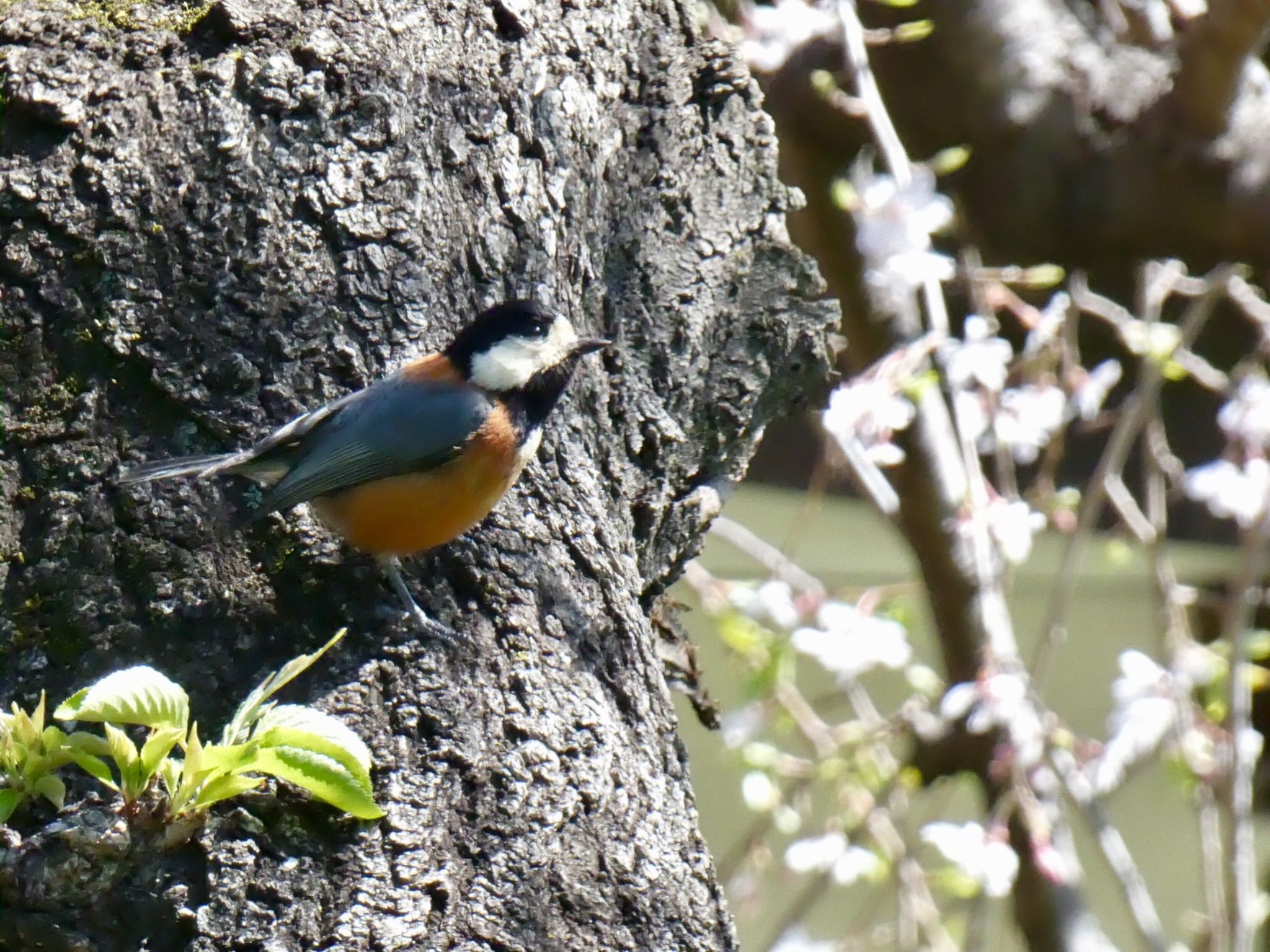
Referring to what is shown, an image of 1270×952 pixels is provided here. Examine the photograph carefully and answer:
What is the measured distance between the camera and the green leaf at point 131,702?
1.38 meters

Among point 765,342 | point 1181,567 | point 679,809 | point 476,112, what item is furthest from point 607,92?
point 1181,567

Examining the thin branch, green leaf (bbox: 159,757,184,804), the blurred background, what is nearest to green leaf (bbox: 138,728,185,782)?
green leaf (bbox: 159,757,184,804)

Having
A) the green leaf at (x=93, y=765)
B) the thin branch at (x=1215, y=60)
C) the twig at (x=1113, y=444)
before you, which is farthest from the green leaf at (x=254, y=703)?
the thin branch at (x=1215, y=60)

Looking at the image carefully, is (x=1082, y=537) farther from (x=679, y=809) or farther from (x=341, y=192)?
(x=341, y=192)

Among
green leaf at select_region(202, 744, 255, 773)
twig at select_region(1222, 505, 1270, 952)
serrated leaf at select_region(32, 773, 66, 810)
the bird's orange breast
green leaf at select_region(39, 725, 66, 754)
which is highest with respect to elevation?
green leaf at select_region(39, 725, 66, 754)

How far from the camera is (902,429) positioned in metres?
3.81

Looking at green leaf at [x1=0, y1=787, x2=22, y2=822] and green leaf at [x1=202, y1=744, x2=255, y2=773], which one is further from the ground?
green leaf at [x1=202, y1=744, x2=255, y2=773]

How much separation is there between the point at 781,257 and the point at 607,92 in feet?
1.30

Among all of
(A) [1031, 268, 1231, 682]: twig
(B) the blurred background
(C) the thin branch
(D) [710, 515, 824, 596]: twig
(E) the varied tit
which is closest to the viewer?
(E) the varied tit

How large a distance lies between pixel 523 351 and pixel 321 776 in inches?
30.1

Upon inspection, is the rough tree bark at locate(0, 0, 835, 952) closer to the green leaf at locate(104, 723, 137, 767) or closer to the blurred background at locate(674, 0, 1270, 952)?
the green leaf at locate(104, 723, 137, 767)

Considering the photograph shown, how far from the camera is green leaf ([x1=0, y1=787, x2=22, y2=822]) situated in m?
1.51

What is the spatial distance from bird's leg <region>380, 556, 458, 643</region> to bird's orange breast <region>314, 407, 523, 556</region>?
3.3 inches

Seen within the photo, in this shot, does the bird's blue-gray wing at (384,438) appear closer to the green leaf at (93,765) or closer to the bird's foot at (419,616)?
the bird's foot at (419,616)
